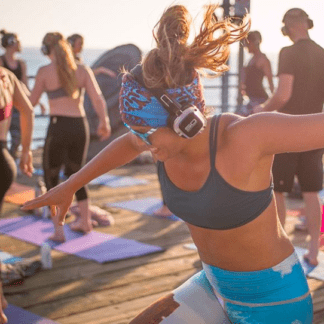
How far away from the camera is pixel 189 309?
206 cm

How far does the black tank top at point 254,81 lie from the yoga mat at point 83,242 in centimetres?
281

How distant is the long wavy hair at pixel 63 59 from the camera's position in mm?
5359

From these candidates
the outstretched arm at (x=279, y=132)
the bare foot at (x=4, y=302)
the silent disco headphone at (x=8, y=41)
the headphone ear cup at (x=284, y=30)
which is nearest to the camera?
the outstretched arm at (x=279, y=132)

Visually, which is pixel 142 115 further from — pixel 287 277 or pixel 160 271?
pixel 160 271

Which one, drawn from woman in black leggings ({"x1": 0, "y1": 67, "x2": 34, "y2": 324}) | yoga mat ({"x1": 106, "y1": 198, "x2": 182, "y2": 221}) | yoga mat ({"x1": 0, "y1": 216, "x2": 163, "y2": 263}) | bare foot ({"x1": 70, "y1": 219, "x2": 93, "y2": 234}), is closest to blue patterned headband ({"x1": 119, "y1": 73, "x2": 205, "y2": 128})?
woman in black leggings ({"x1": 0, "y1": 67, "x2": 34, "y2": 324})

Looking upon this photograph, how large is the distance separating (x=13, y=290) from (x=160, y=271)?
3.68ft

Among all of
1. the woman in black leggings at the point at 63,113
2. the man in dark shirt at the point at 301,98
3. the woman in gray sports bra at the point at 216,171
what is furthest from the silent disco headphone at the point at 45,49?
the woman in gray sports bra at the point at 216,171

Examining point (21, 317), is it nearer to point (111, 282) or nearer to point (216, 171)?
point (111, 282)

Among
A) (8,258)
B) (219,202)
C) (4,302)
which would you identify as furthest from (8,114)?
(219,202)

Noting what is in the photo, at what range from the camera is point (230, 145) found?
1.84 m

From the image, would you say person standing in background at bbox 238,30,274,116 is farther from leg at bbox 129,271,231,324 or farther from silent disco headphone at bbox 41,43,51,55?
leg at bbox 129,271,231,324

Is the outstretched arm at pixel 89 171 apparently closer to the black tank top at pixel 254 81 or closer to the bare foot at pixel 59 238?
the bare foot at pixel 59 238

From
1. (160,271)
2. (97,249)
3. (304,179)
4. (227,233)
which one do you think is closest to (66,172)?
(97,249)

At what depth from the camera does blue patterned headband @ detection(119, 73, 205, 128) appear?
6.00 ft
